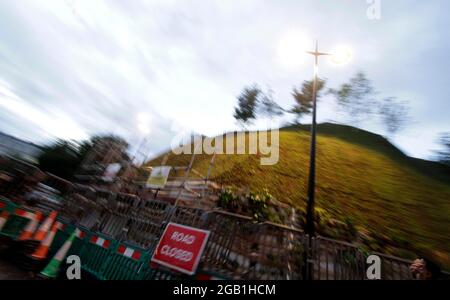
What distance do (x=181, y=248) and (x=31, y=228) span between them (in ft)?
15.4

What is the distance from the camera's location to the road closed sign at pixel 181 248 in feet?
16.6

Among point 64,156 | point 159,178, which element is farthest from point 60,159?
point 159,178

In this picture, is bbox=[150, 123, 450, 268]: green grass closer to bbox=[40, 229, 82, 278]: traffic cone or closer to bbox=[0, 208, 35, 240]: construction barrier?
bbox=[40, 229, 82, 278]: traffic cone

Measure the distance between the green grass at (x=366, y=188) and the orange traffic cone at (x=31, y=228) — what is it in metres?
8.74

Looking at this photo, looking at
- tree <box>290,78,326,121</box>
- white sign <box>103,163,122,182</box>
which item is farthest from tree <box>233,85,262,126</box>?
white sign <box>103,163,122,182</box>

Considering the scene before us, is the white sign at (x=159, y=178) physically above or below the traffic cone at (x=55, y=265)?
above

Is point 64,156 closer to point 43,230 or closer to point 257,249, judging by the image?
point 43,230

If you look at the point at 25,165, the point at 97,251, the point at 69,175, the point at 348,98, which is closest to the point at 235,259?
the point at 97,251

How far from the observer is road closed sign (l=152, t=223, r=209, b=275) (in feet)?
16.6

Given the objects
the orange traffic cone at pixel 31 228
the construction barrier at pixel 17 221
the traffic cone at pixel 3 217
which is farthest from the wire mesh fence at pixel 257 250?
the traffic cone at pixel 3 217

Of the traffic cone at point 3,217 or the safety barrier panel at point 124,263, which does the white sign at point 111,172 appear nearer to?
the traffic cone at point 3,217

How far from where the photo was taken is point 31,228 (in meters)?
6.65

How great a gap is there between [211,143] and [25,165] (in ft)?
50.3
